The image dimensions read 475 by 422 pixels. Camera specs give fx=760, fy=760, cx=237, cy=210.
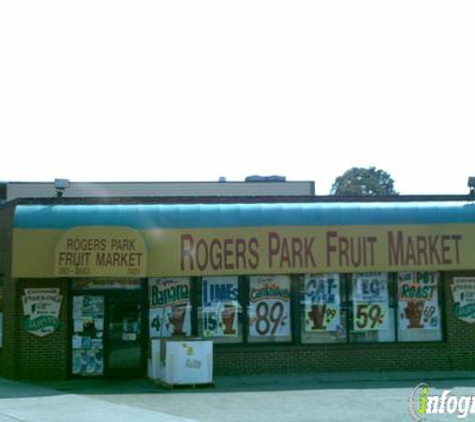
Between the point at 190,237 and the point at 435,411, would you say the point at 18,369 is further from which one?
the point at 435,411

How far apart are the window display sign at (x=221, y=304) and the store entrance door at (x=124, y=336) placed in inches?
69.3

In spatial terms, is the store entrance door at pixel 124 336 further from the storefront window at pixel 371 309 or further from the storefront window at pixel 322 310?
the storefront window at pixel 371 309

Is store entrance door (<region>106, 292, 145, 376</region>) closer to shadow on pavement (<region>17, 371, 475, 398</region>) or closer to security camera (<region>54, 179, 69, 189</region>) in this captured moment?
shadow on pavement (<region>17, 371, 475, 398</region>)

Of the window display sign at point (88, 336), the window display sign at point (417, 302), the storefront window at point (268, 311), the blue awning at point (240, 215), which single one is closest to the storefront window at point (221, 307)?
the storefront window at point (268, 311)

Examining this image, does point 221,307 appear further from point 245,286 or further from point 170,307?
point 170,307

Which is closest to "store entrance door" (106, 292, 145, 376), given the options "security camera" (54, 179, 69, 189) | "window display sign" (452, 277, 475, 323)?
"security camera" (54, 179, 69, 189)

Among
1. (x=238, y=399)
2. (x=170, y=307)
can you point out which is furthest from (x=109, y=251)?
(x=238, y=399)

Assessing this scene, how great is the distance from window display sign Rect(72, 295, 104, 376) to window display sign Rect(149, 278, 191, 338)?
1369mm

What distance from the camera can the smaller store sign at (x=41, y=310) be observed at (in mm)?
19297

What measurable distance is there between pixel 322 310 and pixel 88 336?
620 cm

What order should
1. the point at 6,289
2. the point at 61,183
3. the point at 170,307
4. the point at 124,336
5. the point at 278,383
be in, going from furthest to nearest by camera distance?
the point at 61,183
the point at 6,289
the point at 170,307
the point at 124,336
the point at 278,383

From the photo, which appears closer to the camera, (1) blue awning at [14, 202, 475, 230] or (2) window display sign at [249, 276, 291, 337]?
(1) blue awning at [14, 202, 475, 230]

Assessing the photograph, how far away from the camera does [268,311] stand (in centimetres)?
2020

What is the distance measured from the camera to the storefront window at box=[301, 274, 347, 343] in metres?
20.3
